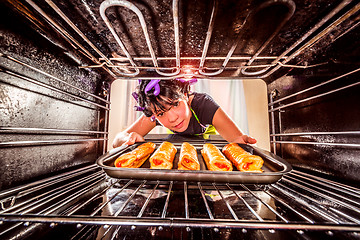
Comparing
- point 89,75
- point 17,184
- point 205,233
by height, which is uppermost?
point 89,75

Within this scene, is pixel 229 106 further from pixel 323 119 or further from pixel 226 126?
pixel 323 119

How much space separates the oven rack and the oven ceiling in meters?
0.66

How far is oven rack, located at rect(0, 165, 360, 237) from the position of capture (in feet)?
1.31

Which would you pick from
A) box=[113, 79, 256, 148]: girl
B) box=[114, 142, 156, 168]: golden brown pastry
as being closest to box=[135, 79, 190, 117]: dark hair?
box=[113, 79, 256, 148]: girl

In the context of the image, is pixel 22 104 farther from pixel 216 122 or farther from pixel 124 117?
pixel 124 117

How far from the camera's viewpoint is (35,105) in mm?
708

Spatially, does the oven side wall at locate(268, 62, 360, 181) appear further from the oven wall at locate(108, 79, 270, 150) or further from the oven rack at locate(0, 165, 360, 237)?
the oven wall at locate(108, 79, 270, 150)

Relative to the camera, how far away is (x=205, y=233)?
562 mm

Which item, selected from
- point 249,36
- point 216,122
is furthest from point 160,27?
point 216,122

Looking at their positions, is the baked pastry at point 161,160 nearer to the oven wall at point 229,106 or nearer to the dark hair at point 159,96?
the dark hair at point 159,96

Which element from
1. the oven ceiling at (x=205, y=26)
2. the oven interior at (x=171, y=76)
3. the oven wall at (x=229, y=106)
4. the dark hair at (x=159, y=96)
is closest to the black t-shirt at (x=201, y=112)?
the dark hair at (x=159, y=96)

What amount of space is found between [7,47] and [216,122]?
1847 mm

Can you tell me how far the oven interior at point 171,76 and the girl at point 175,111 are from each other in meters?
0.54

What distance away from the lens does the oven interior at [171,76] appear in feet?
1.74
